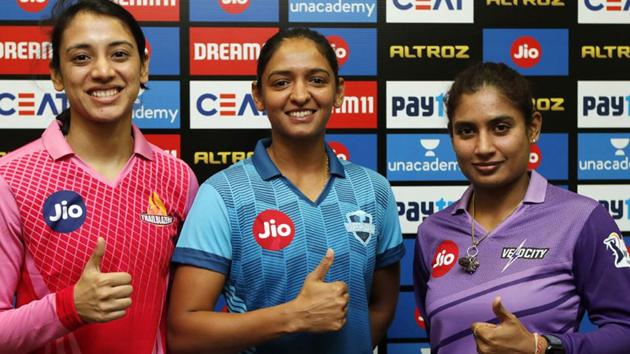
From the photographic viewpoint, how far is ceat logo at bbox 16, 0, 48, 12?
244 cm

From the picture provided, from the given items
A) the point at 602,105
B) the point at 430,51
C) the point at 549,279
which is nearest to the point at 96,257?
the point at 549,279

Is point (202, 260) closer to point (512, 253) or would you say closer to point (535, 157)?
point (512, 253)

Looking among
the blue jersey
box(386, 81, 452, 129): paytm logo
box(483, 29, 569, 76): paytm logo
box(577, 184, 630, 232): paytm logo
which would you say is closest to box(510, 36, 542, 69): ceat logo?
box(483, 29, 569, 76): paytm logo

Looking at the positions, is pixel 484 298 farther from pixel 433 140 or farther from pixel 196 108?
pixel 196 108

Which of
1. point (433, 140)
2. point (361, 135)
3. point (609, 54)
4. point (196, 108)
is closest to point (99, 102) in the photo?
point (196, 108)

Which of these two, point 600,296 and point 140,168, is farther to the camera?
point 140,168

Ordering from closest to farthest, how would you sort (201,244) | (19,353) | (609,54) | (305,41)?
(19,353)
(201,244)
(305,41)
(609,54)

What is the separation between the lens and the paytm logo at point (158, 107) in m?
2.47

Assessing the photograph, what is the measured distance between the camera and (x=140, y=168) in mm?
1692

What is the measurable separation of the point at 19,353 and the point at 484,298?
103 centimetres

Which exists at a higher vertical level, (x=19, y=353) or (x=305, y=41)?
(x=305, y=41)

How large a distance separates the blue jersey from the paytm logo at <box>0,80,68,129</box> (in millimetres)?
1071

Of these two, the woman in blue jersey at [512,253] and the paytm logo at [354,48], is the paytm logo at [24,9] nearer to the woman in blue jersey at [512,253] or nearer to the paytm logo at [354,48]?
the paytm logo at [354,48]

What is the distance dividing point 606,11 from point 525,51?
36 centimetres
